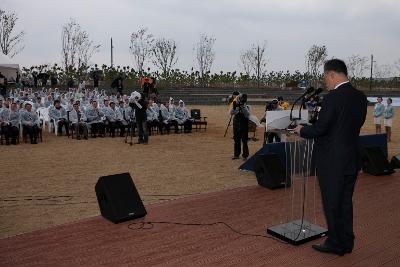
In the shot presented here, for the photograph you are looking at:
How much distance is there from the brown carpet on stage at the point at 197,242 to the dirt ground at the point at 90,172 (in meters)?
0.92

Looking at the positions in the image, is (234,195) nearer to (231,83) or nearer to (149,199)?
(149,199)

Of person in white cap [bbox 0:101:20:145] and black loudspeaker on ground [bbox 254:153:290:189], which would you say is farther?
person in white cap [bbox 0:101:20:145]

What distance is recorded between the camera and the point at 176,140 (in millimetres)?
14688

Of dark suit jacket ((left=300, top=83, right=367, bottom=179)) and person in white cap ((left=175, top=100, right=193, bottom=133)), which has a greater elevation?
dark suit jacket ((left=300, top=83, right=367, bottom=179))

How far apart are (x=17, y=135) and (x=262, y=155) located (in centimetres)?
939

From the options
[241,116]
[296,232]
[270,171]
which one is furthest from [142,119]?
[296,232]

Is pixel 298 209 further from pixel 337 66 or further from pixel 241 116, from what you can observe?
pixel 241 116

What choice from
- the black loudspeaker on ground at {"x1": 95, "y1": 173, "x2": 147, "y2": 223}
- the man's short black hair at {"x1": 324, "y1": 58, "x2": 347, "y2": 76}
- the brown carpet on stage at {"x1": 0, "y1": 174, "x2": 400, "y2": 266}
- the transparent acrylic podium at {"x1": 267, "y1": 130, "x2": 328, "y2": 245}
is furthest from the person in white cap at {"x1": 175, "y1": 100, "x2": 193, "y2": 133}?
the man's short black hair at {"x1": 324, "y1": 58, "x2": 347, "y2": 76}

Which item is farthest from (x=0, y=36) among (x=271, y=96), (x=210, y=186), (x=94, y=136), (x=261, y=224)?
(x=261, y=224)

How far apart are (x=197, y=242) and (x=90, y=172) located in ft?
16.6

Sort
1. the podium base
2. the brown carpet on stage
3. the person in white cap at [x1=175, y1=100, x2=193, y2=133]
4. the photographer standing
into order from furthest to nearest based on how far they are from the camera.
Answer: the person in white cap at [x1=175, y1=100, x2=193, y2=133]
the photographer standing
the podium base
the brown carpet on stage

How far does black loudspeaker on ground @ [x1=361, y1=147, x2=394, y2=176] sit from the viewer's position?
816cm

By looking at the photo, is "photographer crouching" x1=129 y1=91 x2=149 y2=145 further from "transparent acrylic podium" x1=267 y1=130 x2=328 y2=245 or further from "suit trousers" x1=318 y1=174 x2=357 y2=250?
"suit trousers" x1=318 y1=174 x2=357 y2=250

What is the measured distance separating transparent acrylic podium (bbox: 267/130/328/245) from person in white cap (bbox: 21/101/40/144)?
365 inches
